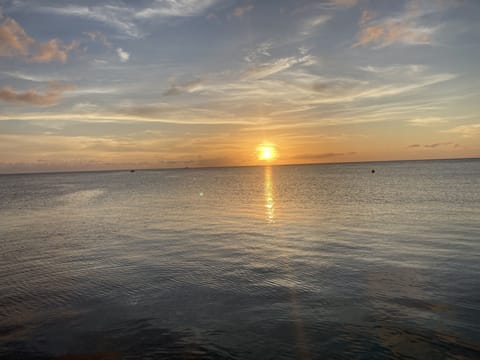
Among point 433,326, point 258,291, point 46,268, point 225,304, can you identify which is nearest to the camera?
point 433,326

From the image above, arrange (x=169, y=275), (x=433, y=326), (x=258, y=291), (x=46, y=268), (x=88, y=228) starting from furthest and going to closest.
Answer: (x=88, y=228)
(x=46, y=268)
(x=169, y=275)
(x=258, y=291)
(x=433, y=326)

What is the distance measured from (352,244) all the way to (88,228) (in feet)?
92.7

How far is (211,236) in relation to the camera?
3064 centimetres

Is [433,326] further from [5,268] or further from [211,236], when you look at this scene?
[5,268]

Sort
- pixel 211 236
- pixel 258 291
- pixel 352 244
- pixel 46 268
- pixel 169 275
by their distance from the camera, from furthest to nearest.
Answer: pixel 211 236, pixel 352 244, pixel 46 268, pixel 169 275, pixel 258 291

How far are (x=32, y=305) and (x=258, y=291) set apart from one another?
1092 centimetres

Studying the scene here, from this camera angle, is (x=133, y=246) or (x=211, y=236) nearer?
(x=133, y=246)

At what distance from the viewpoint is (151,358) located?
11.1 metres

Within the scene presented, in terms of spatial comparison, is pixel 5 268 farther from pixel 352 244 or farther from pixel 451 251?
pixel 451 251

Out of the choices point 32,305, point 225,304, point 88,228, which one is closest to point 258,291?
point 225,304

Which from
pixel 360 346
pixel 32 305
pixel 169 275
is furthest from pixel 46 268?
pixel 360 346

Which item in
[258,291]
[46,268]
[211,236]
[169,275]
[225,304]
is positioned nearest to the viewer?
[225,304]

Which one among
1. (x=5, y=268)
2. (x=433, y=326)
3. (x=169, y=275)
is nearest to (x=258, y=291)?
(x=169, y=275)

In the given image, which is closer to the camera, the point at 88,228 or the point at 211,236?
the point at 211,236
